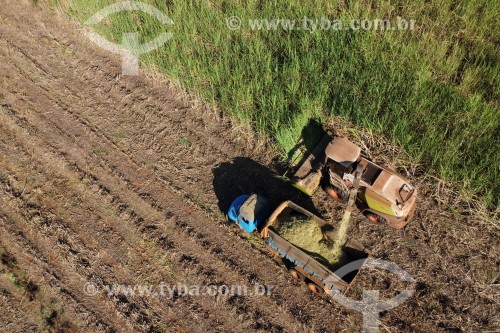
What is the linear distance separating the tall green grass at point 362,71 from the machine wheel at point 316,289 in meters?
2.65

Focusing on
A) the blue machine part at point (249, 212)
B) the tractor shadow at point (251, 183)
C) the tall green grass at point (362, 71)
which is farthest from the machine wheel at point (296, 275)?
the tall green grass at point (362, 71)

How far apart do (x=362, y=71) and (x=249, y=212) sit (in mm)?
3913

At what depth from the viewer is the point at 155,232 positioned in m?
7.13

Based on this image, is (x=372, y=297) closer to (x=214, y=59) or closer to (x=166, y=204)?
(x=166, y=204)

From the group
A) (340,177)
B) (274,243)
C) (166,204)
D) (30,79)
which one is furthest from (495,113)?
(30,79)

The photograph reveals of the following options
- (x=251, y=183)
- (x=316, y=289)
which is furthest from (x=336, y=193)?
(x=316, y=289)

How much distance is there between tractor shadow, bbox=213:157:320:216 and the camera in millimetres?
7344

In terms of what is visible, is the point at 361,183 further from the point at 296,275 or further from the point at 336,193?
the point at 296,275

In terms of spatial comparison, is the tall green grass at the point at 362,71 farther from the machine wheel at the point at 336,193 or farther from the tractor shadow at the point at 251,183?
the machine wheel at the point at 336,193

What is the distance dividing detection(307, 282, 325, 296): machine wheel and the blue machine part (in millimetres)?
1293

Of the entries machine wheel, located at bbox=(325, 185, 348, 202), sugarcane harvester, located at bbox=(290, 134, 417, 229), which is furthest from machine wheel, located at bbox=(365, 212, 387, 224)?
machine wheel, located at bbox=(325, 185, 348, 202)

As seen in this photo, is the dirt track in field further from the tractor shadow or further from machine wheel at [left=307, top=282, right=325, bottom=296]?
machine wheel at [left=307, top=282, right=325, bottom=296]

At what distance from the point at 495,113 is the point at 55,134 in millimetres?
8921

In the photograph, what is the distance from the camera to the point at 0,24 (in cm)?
1097
